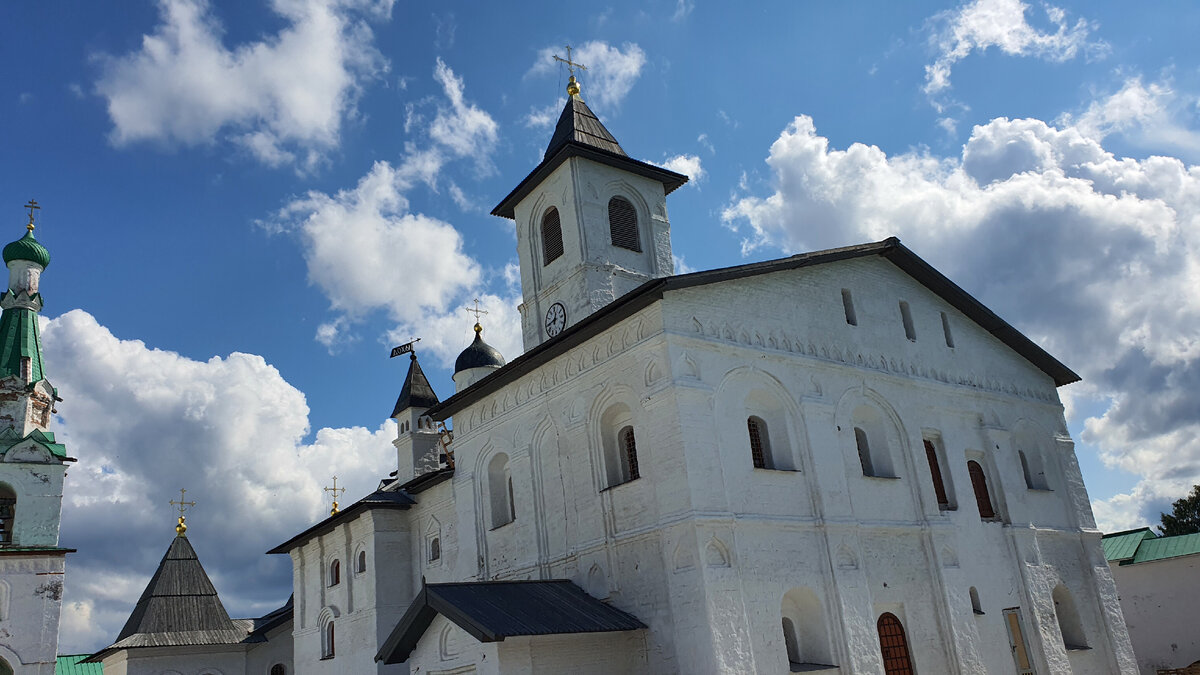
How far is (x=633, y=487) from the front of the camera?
15.3 m

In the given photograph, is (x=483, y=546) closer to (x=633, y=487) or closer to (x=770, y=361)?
(x=633, y=487)

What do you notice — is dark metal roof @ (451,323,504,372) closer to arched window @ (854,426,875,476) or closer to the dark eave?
the dark eave

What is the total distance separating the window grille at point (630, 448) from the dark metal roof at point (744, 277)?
1.91 m

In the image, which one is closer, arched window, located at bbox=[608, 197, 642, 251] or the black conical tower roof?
arched window, located at bbox=[608, 197, 642, 251]

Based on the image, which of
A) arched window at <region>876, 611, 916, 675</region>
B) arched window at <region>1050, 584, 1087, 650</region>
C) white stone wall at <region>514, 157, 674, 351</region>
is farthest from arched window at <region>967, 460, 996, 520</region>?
white stone wall at <region>514, 157, 674, 351</region>

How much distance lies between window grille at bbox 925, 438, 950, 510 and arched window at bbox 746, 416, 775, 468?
423 cm

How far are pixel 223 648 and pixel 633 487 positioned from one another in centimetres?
2269

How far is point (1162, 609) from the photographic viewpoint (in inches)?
1024

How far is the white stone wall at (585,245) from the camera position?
2153 cm

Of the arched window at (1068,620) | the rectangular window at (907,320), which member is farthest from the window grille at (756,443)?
the arched window at (1068,620)

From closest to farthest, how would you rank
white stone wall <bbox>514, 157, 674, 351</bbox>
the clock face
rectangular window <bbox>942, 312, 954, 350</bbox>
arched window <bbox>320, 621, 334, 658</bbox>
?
rectangular window <bbox>942, 312, 954, 350</bbox>, white stone wall <bbox>514, 157, 674, 351</bbox>, the clock face, arched window <bbox>320, 621, 334, 658</bbox>

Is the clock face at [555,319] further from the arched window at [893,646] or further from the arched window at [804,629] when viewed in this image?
the arched window at [893,646]

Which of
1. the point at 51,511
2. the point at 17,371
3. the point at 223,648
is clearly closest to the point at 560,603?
the point at 51,511

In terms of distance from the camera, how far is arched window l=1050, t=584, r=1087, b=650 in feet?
64.1
